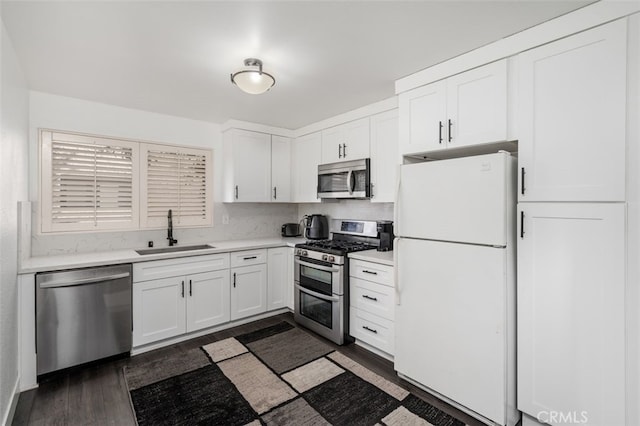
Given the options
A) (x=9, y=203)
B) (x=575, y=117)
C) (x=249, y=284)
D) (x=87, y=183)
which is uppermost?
(x=575, y=117)

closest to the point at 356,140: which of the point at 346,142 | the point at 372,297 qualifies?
the point at 346,142

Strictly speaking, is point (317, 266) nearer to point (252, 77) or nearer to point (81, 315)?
point (252, 77)

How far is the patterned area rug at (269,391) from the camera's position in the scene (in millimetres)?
1959

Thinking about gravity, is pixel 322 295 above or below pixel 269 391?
above

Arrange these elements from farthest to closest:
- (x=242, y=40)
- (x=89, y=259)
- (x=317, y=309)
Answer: (x=317, y=309), (x=89, y=259), (x=242, y=40)

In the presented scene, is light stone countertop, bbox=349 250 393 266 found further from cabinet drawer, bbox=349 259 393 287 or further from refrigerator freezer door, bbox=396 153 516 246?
refrigerator freezer door, bbox=396 153 516 246

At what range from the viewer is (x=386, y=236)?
3084 millimetres

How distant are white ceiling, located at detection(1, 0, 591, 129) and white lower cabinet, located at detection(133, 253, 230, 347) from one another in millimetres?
1658

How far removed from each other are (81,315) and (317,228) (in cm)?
249

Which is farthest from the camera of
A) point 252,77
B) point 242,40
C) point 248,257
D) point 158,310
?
point 248,257

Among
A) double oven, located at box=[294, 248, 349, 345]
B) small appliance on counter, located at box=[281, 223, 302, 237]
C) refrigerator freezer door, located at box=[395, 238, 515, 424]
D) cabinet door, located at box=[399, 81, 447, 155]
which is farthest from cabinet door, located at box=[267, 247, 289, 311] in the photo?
cabinet door, located at box=[399, 81, 447, 155]

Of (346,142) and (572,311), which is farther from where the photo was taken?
(346,142)

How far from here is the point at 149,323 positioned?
283 cm

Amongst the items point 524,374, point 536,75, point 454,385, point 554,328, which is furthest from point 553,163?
point 454,385
